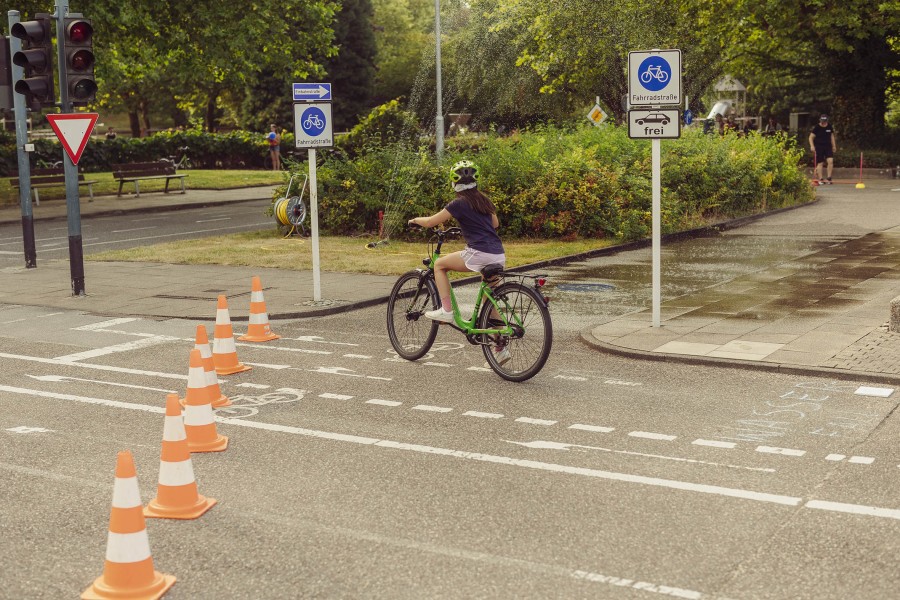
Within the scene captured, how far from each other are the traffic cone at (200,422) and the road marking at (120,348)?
364cm

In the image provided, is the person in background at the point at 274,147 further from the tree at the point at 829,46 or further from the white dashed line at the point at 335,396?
the white dashed line at the point at 335,396

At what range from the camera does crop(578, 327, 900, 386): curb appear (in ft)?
28.7

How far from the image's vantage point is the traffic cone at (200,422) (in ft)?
22.5

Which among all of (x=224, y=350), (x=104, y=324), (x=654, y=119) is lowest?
(x=104, y=324)

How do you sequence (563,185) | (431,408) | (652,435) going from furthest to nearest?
1. (563,185)
2. (431,408)
3. (652,435)

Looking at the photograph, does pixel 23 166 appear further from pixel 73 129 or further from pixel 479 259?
pixel 479 259

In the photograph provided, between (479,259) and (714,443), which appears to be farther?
(479,259)

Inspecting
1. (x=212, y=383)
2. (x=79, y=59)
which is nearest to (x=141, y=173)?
(x=79, y=59)

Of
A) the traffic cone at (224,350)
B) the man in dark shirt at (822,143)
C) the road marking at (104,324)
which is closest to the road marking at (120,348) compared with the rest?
the road marking at (104,324)

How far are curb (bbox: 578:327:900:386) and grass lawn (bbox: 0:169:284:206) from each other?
69.7 ft

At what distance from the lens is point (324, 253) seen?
1773cm

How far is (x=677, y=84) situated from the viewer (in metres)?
11.0

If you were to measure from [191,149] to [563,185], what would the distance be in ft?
104

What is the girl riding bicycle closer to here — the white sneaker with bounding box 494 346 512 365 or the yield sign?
the white sneaker with bounding box 494 346 512 365
